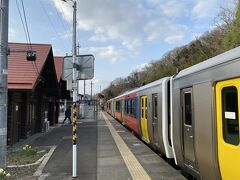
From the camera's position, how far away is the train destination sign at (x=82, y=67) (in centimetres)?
959

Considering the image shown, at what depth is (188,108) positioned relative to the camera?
7.10m

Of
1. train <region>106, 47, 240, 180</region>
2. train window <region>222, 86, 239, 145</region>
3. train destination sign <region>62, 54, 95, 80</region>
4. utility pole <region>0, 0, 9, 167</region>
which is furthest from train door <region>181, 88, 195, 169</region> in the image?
utility pole <region>0, 0, 9, 167</region>

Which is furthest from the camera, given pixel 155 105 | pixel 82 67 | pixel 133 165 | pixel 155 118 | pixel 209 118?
pixel 155 105

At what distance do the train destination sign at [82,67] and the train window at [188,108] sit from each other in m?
3.15

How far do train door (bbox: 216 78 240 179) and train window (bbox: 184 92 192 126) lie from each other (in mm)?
1585

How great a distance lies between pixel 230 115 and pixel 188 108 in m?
2.14

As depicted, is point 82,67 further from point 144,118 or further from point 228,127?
point 144,118

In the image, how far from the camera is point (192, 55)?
53.3m

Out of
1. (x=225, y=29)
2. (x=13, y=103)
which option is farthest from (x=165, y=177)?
(x=225, y=29)

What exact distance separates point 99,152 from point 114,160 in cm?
201

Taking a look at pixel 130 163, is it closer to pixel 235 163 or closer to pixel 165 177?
pixel 165 177

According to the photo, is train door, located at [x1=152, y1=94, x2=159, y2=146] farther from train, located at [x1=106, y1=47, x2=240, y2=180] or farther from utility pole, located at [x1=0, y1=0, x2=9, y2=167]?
utility pole, located at [x1=0, y1=0, x2=9, y2=167]

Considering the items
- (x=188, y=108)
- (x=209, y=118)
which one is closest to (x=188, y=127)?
(x=188, y=108)

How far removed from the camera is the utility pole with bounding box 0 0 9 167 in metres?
8.52
